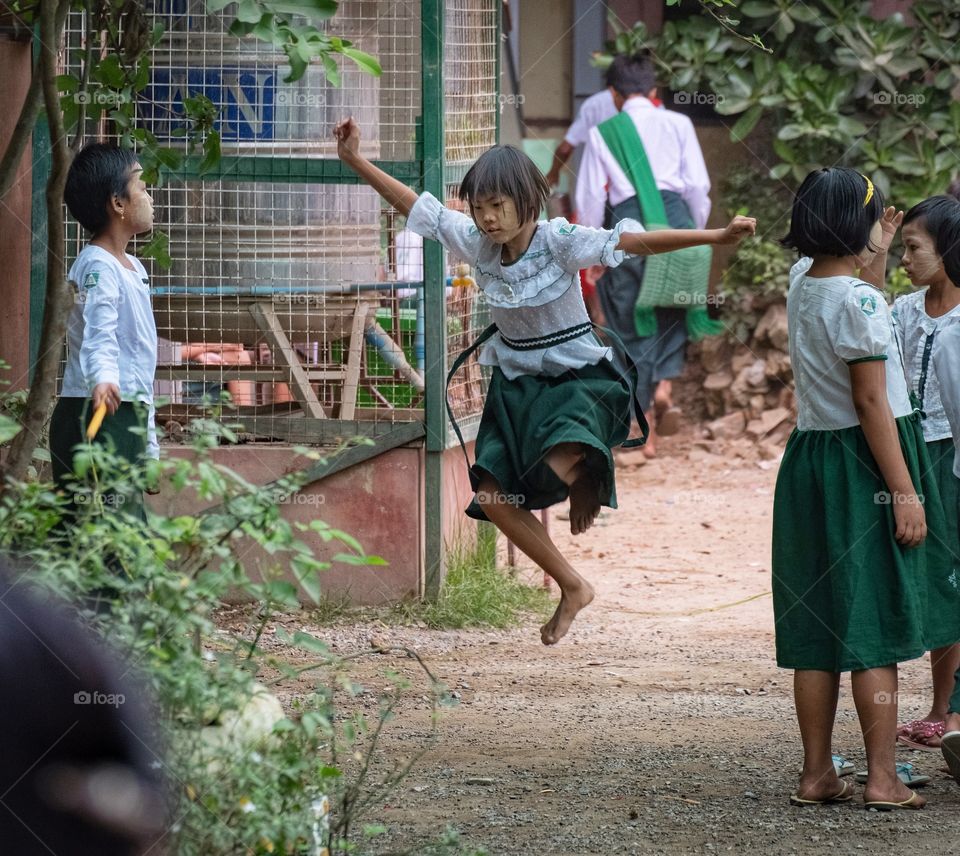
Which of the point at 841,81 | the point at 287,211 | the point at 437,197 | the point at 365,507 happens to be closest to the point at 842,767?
the point at 365,507

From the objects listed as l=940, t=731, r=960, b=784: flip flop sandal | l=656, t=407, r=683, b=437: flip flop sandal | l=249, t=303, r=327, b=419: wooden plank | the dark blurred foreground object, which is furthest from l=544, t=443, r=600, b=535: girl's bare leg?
l=656, t=407, r=683, b=437: flip flop sandal

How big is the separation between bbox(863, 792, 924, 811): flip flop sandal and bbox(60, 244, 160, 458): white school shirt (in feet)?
7.04

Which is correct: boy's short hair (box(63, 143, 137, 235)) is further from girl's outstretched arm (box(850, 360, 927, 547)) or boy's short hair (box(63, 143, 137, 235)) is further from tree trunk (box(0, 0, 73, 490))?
girl's outstretched arm (box(850, 360, 927, 547))

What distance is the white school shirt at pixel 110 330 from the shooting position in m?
4.18

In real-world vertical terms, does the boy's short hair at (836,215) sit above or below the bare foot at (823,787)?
above

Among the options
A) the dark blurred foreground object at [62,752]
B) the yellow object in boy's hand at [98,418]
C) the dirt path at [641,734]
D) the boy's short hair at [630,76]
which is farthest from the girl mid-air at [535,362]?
the boy's short hair at [630,76]

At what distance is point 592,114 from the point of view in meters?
9.90

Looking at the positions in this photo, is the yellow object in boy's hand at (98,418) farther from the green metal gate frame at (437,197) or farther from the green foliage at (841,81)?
the green foliage at (841,81)

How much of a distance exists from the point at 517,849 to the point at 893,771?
1014 mm

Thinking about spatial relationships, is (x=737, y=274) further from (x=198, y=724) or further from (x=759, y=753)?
(x=198, y=724)

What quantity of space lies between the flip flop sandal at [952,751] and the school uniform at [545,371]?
1.13 meters

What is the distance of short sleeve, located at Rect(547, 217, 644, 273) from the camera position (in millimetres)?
4191

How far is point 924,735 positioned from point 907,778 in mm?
445

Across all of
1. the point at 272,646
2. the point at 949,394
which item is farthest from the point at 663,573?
the point at 949,394
